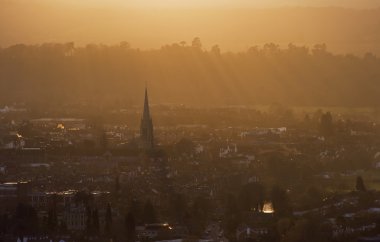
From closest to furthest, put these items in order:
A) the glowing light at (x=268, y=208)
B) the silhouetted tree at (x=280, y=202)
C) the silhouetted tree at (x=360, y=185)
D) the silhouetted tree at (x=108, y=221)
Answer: the silhouetted tree at (x=108, y=221) → the silhouetted tree at (x=280, y=202) → the glowing light at (x=268, y=208) → the silhouetted tree at (x=360, y=185)

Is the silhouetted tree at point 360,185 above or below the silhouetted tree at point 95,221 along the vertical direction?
above

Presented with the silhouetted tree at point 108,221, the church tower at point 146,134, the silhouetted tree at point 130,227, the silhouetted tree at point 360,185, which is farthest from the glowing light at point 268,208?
the church tower at point 146,134

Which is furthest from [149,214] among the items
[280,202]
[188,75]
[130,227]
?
[188,75]

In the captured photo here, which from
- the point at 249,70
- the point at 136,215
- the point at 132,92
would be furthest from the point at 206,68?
the point at 136,215

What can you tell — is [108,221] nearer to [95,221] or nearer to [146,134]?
[95,221]

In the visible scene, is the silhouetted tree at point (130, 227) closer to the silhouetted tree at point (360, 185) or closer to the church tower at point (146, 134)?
the silhouetted tree at point (360, 185)

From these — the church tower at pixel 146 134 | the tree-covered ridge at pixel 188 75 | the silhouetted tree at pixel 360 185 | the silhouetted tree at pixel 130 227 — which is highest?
the tree-covered ridge at pixel 188 75

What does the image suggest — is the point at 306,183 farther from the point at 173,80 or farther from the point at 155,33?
the point at 155,33

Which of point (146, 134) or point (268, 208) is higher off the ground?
point (146, 134)
